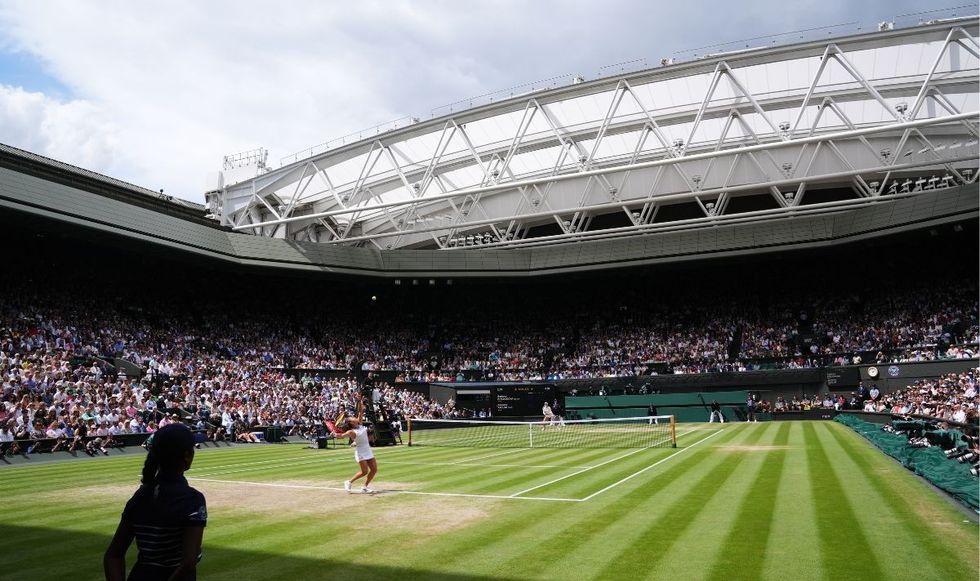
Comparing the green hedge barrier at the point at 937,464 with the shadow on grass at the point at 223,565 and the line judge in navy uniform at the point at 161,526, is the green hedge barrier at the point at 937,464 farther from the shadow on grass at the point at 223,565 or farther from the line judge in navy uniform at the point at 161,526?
the line judge in navy uniform at the point at 161,526

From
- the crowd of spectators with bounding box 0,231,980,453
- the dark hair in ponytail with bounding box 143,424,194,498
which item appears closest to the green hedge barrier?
the dark hair in ponytail with bounding box 143,424,194,498

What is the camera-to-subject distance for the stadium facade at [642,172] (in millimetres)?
31969

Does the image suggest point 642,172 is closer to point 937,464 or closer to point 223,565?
point 937,464

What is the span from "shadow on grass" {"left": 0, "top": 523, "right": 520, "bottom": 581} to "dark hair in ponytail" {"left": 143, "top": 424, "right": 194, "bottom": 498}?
4.14 m

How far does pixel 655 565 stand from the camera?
8281 millimetres

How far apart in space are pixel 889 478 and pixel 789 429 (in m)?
17.9

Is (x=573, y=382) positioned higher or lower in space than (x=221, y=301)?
lower

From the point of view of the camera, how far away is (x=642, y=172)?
42.4m

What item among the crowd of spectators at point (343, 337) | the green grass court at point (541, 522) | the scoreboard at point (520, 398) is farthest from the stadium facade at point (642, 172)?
the green grass court at point (541, 522)

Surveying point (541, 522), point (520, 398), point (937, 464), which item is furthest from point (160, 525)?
point (520, 398)

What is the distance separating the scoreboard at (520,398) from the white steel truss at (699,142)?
11.0 meters

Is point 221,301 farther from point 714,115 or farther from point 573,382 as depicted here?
point 714,115

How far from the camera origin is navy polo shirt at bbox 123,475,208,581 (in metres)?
4.16

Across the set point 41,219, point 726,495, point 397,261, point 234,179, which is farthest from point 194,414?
point 726,495
